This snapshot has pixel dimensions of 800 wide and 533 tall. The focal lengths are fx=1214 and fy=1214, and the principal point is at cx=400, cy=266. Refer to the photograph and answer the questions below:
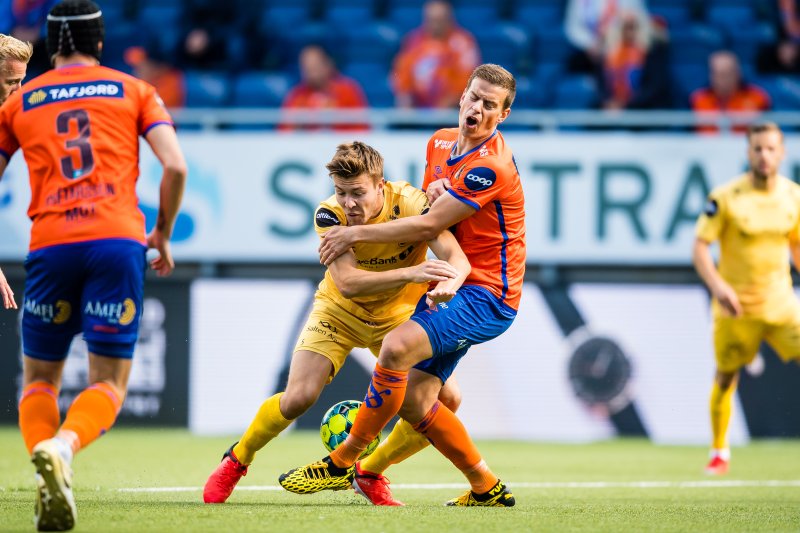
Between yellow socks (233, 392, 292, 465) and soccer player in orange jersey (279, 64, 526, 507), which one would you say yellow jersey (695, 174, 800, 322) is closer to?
soccer player in orange jersey (279, 64, 526, 507)

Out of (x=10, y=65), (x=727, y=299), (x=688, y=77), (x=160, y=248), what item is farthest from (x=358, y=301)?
(x=688, y=77)

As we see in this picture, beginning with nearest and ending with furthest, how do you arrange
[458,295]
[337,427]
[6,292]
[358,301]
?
[6,292] < [458,295] < [358,301] < [337,427]

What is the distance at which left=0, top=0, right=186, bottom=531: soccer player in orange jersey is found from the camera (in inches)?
191

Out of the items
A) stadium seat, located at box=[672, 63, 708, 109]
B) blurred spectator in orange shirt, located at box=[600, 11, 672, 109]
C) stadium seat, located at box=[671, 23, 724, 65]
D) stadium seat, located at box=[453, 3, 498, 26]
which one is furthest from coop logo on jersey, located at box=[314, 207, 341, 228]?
stadium seat, located at box=[671, 23, 724, 65]

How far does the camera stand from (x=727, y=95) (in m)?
12.3

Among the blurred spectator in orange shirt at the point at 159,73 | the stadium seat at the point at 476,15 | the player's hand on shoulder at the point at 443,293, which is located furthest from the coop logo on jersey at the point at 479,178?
the stadium seat at the point at 476,15

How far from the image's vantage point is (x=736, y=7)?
1427 centimetres

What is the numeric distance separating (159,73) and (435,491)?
7230 mm

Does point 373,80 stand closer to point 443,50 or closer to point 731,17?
point 443,50

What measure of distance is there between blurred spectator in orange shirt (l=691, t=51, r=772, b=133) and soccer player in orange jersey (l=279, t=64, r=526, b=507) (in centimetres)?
664

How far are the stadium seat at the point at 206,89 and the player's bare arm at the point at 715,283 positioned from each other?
6088 mm

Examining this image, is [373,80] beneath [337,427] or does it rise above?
above

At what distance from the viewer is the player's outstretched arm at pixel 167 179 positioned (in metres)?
4.94

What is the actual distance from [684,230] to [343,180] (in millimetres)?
6578
